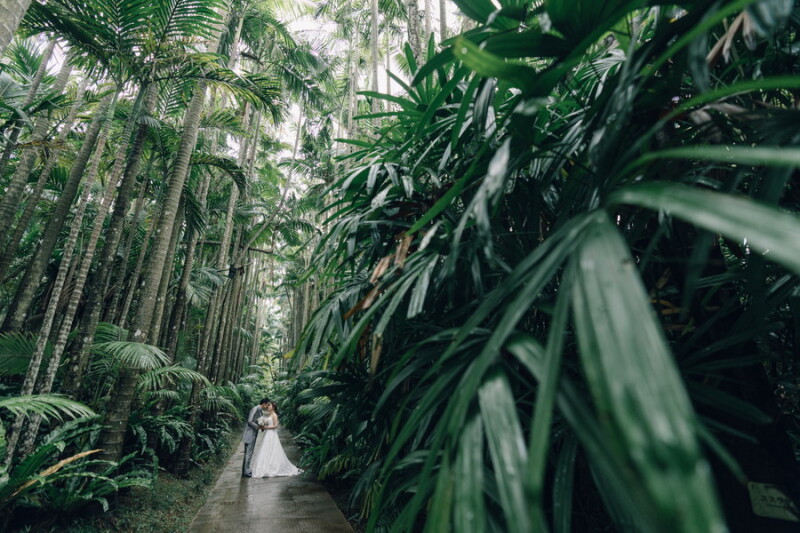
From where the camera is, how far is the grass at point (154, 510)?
9.66ft

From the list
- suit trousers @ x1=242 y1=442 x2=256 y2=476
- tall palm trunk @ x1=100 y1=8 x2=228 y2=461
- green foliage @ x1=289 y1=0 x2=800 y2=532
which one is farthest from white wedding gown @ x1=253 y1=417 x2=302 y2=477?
green foliage @ x1=289 y1=0 x2=800 y2=532

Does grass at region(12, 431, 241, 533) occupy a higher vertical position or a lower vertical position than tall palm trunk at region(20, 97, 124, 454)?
lower

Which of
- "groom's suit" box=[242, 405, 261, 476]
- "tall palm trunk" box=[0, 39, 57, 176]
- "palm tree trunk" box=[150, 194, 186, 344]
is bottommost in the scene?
"groom's suit" box=[242, 405, 261, 476]

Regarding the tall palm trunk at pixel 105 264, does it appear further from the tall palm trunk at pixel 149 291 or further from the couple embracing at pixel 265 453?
the couple embracing at pixel 265 453

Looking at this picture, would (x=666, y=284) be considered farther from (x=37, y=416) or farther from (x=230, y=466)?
(x=230, y=466)

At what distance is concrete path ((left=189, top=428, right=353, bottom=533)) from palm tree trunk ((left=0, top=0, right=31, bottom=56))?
12.8 ft

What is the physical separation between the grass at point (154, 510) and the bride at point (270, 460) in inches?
29.3

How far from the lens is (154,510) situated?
350 centimetres

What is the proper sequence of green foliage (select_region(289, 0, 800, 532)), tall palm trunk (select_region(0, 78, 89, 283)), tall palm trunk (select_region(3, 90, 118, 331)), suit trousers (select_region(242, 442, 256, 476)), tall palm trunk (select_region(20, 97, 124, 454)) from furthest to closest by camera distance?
1. suit trousers (select_region(242, 442, 256, 476))
2. tall palm trunk (select_region(0, 78, 89, 283))
3. tall palm trunk (select_region(3, 90, 118, 331))
4. tall palm trunk (select_region(20, 97, 124, 454))
5. green foliage (select_region(289, 0, 800, 532))

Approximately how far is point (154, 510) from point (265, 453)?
2.25m

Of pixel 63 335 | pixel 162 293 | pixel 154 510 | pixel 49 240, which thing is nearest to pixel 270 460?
pixel 154 510

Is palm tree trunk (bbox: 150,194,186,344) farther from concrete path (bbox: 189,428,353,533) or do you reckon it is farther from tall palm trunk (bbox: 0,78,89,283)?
concrete path (bbox: 189,428,353,533)

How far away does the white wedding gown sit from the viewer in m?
5.55

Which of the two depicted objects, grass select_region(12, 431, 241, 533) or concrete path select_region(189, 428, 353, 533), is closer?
grass select_region(12, 431, 241, 533)
